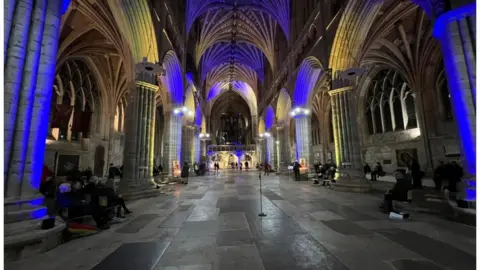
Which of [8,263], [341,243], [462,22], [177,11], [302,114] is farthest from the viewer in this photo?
[302,114]

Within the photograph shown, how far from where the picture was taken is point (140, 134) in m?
8.57

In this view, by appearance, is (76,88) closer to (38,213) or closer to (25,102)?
(25,102)

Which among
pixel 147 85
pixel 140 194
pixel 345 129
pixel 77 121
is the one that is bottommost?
pixel 140 194

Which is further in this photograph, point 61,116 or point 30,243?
point 61,116

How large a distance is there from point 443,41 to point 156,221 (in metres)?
7.81

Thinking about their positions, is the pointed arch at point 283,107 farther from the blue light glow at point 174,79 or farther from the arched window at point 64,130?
the arched window at point 64,130

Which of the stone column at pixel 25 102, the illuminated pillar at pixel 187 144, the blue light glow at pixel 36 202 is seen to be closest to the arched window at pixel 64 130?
the illuminated pillar at pixel 187 144

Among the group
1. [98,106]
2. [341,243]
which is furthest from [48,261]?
[98,106]

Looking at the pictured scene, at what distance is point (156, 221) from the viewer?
174 inches

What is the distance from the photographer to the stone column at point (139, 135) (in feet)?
26.6

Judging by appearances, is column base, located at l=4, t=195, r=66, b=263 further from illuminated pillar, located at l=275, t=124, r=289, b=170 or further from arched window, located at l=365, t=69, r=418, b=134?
arched window, located at l=365, t=69, r=418, b=134

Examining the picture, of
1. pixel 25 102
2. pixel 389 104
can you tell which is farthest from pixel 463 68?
pixel 389 104

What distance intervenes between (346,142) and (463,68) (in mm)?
5386

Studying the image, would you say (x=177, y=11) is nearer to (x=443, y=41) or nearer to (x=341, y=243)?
(x=443, y=41)
